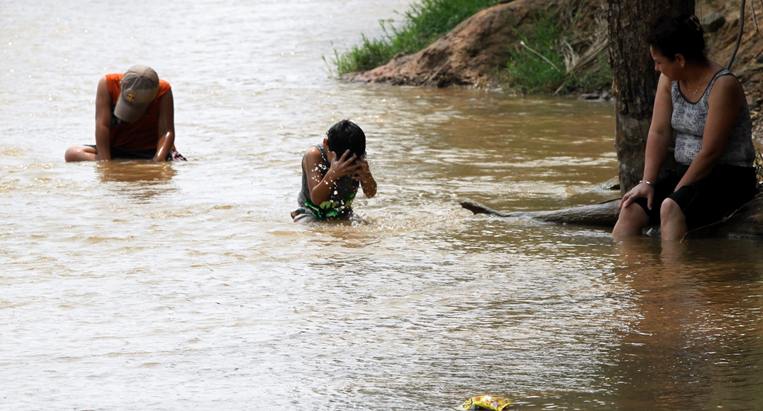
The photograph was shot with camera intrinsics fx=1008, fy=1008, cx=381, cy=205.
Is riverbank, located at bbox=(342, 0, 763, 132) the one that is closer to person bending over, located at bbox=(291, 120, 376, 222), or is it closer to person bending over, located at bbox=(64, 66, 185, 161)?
person bending over, located at bbox=(64, 66, 185, 161)

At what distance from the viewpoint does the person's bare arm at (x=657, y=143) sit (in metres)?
5.71

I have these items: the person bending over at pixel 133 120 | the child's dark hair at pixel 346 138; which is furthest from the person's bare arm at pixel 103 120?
the child's dark hair at pixel 346 138

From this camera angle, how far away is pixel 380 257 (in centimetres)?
542

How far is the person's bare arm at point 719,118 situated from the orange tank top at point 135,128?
5.28 metres

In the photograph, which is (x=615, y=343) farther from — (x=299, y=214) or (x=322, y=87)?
(x=322, y=87)

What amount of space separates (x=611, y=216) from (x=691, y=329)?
89.9 inches

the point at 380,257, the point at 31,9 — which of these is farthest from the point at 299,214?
the point at 31,9

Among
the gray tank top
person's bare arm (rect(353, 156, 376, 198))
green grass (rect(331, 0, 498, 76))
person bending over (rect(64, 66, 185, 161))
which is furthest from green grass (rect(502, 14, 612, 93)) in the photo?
the gray tank top

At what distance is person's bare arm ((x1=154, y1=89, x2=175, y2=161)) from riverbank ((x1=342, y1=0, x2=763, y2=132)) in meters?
7.22

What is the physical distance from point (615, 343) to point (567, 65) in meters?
11.6

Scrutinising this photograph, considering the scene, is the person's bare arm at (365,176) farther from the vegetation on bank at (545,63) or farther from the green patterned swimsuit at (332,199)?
the vegetation on bank at (545,63)

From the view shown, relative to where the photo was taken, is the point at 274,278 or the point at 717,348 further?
the point at 274,278

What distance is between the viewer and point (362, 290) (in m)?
4.67

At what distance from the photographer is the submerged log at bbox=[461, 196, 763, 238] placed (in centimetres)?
572
